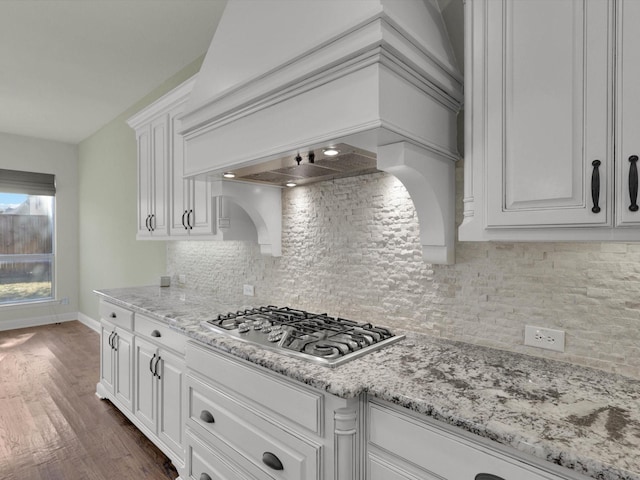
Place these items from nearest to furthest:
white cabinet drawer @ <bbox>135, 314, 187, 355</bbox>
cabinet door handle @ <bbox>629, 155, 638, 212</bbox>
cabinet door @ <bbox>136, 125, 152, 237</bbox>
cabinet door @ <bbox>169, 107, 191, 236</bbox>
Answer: cabinet door handle @ <bbox>629, 155, 638, 212</bbox> → white cabinet drawer @ <bbox>135, 314, 187, 355</bbox> → cabinet door @ <bbox>169, 107, 191, 236</bbox> → cabinet door @ <bbox>136, 125, 152, 237</bbox>

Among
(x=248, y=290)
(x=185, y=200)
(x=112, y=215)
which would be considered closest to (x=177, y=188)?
(x=185, y=200)

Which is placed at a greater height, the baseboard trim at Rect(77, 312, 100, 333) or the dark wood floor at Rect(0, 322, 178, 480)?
the baseboard trim at Rect(77, 312, 100, 333)

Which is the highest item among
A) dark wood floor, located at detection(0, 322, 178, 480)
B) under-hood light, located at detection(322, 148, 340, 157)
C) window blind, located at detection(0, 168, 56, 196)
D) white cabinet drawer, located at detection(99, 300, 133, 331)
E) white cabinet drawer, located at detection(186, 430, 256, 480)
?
window blind, located at detection(0, 168, 56, 196)

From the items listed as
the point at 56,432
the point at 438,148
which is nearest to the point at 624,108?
the point at 438,148

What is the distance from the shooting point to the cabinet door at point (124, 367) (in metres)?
2.67

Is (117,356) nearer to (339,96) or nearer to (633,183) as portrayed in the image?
(339,96)

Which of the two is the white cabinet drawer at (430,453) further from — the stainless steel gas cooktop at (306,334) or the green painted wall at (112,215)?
the green painted wall at (112,215)

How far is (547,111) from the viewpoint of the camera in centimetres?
112

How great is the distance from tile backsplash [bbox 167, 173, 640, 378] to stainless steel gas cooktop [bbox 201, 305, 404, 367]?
8.4 inches

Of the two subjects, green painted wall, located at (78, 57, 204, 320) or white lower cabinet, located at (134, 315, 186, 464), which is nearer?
white lower cabinet, located at (134, 315, 186, 464)

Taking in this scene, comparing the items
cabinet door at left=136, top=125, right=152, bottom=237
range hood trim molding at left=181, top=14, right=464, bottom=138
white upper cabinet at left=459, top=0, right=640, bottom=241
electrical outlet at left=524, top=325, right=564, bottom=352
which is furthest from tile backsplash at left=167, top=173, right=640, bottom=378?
cabinet door at left=136, top=125, right=152, bottom=237

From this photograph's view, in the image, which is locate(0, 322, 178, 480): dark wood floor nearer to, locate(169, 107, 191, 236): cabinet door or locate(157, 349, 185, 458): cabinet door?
locate(157, 349, 185, 458): cabinet door

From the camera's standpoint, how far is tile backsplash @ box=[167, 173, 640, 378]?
50.1 inches

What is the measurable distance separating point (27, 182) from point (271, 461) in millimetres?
6268
